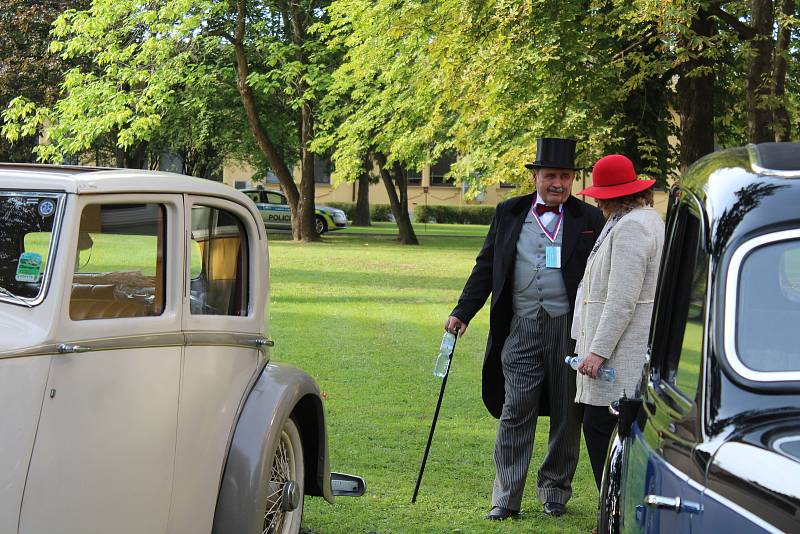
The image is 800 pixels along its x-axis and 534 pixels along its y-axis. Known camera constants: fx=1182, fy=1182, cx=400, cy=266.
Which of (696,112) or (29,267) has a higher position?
(696,112)

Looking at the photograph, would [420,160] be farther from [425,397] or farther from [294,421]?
[294,421]

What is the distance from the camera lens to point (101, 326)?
4.36 meters

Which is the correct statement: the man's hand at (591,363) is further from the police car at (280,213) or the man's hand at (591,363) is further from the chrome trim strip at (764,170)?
the police car at (280,213)

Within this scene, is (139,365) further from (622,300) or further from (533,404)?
(533,404)

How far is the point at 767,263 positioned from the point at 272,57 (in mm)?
34430

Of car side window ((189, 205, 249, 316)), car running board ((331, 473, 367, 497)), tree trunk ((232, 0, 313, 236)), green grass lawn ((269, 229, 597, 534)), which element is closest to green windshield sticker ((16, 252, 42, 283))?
car side window ((189, 205, 249, 316))

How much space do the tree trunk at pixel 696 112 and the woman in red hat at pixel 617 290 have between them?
11.9 m

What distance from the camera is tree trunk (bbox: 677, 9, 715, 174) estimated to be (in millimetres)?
17984

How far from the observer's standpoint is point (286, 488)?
5.74 metres

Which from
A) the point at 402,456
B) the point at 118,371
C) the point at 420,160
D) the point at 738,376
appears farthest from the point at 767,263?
the point at 420,160

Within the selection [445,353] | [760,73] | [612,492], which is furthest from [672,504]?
[760,73]

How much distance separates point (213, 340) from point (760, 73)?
1281 centimetres

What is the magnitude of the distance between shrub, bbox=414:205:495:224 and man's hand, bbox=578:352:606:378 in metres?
68.1

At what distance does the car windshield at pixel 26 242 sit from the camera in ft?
13.9
